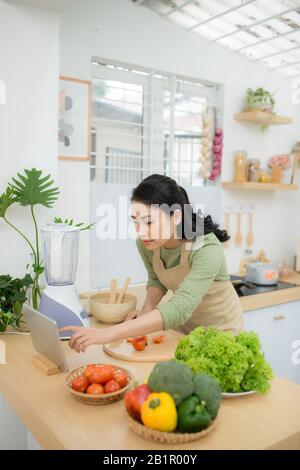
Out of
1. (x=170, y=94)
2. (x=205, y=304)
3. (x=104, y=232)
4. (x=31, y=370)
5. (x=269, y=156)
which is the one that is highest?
(x=170, y=94)

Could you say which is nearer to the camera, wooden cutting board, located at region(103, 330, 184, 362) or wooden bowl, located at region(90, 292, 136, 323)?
wooden cutting board, located at region(103, 330, 184, 362)

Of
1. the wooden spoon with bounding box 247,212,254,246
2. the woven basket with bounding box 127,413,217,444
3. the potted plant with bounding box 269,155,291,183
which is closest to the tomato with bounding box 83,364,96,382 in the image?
the woven basket with bounding box 127,413,217,444

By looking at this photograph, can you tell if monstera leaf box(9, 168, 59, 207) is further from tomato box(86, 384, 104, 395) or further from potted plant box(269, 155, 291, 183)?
potted plant box(269, 155, 291, 183)

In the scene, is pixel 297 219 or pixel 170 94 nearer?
pixel 170 94

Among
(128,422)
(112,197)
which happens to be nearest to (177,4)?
(112,197)

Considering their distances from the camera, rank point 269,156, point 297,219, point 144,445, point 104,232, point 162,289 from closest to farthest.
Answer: point 144,445 → point 162,289 → point 104,232 → point 269,156 → point 297,219

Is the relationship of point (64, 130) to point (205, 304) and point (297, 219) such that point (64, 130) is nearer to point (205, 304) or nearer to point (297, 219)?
point (205, 304)

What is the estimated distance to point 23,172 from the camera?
6.95 ft

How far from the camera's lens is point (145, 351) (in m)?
1.64

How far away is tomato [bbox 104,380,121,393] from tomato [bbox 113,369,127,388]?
0.05 feet

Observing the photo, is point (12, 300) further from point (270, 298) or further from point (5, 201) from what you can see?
point (270, 298)

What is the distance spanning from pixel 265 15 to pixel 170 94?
77 centimetres

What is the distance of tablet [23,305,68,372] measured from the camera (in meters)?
1.33

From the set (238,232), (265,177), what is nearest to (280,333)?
(238,232)
